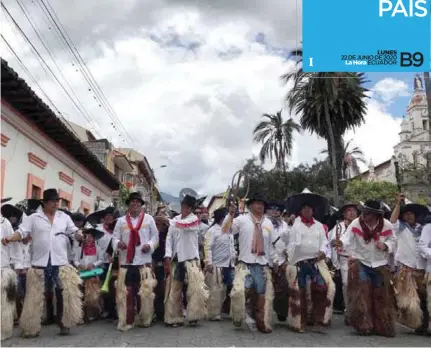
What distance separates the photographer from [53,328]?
8008 mm

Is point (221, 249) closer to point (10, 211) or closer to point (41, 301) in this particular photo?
point (41, 301)

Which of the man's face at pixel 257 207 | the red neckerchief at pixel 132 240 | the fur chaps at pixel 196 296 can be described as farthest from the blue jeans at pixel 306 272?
the red neckerchief at pixel 132 240

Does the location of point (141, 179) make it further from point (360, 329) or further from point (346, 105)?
point (360, 329)

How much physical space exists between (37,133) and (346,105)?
61.4 feet

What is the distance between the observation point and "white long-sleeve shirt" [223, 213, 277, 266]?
26.3ft

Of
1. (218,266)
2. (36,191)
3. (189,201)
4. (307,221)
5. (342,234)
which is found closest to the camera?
(307,221)

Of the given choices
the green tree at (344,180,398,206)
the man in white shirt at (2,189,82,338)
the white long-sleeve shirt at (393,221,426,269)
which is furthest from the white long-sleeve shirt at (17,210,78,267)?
the green tree at (344,180,398,206)

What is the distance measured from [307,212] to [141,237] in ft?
8.33

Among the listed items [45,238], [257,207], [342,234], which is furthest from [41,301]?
[342,234]

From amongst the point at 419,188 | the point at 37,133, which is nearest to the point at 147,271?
the point at 37,133

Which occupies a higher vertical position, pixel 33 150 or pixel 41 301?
pixel 33 150

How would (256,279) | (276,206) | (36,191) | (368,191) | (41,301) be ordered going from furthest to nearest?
(368,191) → (36,191) → (276,206) → (256,279) → (41,301)

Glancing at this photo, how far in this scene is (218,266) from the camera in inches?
368

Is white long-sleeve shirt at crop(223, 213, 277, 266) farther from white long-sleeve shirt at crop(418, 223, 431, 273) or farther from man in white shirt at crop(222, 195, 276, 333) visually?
white long-sleeve shirt at crop(418, 223, 431, 273)
